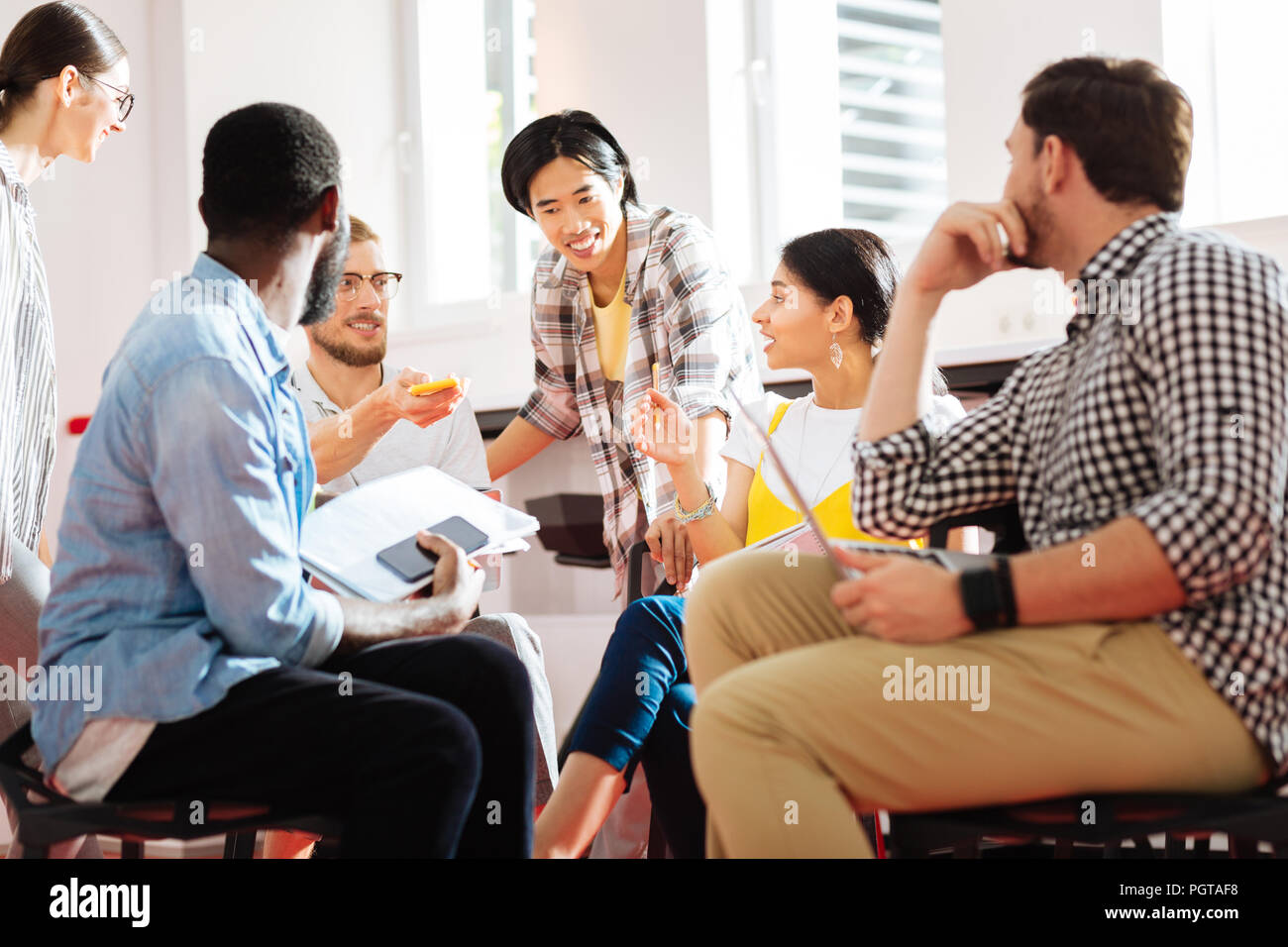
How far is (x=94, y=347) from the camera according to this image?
386 cm

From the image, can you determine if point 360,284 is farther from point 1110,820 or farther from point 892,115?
point 1110,820

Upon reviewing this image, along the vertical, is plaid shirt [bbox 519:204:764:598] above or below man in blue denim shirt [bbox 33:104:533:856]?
above

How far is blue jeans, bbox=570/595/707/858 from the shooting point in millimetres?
Result: 1667

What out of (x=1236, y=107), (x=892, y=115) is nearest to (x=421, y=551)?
(x=1236, y=107)

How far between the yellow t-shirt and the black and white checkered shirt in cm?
143

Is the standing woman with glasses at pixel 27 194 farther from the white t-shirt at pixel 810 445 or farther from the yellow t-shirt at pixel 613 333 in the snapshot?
the white t-shirt at pixel 810 445

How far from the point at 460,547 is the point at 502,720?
0.72 ft

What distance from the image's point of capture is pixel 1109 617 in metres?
1.07

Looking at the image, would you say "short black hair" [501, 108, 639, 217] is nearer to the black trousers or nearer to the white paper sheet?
the white paper sheet

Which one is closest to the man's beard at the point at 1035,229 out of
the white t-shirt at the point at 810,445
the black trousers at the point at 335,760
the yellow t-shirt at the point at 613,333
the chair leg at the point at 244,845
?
the white t-shirt at the point at 810,445

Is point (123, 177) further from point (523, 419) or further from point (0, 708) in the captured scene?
point (0, 708)

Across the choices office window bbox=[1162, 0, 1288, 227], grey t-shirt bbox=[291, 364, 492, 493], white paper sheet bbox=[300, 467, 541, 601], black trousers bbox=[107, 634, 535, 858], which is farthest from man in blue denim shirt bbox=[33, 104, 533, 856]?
office window bbox=[1162, 0, 1288, 227]
